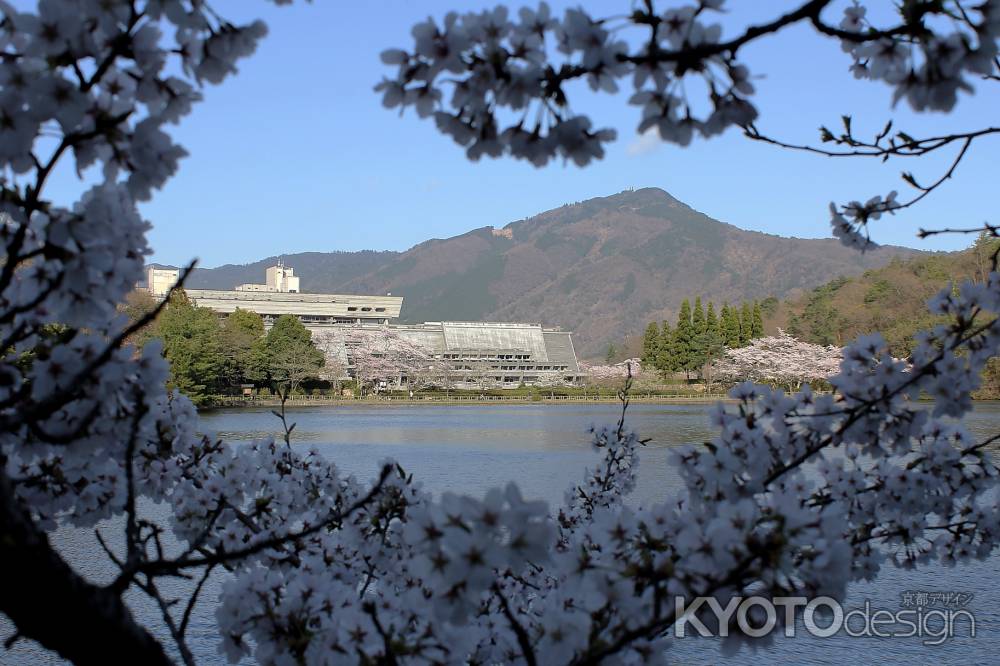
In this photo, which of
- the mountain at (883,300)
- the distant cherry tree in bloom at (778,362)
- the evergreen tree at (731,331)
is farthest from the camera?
the evergreen tree at (731,331)

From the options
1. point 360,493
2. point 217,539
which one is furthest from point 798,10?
point 360,493

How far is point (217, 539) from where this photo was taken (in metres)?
2.70

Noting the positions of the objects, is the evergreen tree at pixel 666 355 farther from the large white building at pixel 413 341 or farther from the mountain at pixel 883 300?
the large white building at pixel 413 341

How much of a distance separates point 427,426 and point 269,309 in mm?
40914

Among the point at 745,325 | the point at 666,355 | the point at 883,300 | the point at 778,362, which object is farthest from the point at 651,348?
the point at 883,300

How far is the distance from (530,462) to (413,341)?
1556 inches

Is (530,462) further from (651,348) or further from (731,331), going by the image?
(651,348)

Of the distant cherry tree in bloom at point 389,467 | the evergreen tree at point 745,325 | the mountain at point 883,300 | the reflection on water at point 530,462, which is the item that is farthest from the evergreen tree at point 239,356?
the distant cherry tree in bloom at point 389,467

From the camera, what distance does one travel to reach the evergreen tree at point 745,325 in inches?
1970

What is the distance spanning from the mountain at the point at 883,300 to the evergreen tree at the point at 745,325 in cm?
340

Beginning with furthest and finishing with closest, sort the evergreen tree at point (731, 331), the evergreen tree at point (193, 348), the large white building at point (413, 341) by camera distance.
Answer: the large white building at point (413, 341)
the evergreen tree at point (731, 331)
the evergreen tree at point (193, 348)

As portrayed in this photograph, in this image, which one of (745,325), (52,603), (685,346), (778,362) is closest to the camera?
(52,603)

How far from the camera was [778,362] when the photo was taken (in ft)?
151

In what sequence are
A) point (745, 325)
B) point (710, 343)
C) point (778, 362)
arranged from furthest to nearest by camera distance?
point (745, 325), point (710, 343), point (778, 362)
